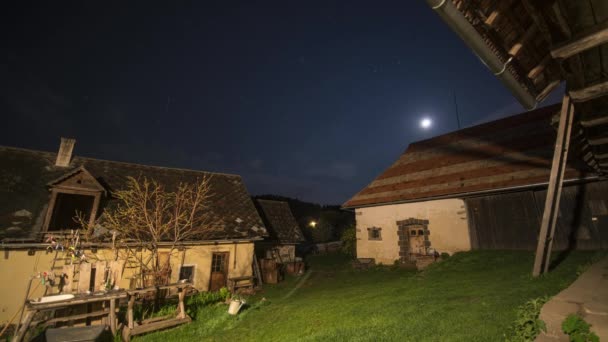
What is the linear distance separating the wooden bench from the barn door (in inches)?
20.1

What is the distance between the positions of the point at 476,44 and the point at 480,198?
12.3 metres

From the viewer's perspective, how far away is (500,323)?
463 centimetres

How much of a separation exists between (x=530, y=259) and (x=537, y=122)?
28.3ft

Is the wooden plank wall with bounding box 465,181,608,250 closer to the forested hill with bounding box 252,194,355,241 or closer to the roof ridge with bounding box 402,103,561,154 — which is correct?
the roof ridge with bounding box 402,103,561,154

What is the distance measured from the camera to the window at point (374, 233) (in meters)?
16.0

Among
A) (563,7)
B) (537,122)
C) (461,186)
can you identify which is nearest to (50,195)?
(563,7)

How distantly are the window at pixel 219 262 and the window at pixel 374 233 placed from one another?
8526 mm

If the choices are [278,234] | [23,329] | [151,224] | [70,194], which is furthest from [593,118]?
[70,194]

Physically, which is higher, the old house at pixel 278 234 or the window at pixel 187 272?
the old house at pixel 278 234

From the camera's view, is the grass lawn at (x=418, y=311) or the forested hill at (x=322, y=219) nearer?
the grass lawn at (x=418, y=311)

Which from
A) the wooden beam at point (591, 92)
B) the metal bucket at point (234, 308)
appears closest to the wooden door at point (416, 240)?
the metal bucket at point (234, 308)

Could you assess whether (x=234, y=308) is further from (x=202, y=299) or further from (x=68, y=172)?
(x=68, y=172)

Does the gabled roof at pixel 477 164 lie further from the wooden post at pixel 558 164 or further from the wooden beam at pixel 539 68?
the wooden beam at pixel 539 68

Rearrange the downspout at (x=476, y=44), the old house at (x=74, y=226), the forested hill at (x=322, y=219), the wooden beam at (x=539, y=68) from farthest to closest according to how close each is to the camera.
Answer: the forested hill at (x=322, y=219) → the old house at (x=74, y=226) → the wooden beam at (x=539, y=68) → the downspout at (x=476, y=44)
